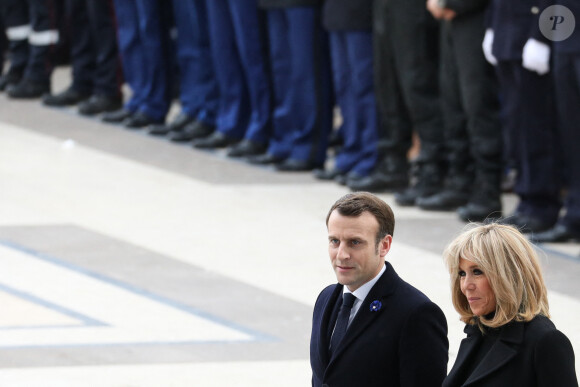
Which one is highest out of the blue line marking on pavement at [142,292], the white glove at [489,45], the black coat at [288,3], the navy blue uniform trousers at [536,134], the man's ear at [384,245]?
the black coat at [288,3]

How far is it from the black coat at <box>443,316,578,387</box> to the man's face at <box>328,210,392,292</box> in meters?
0.35

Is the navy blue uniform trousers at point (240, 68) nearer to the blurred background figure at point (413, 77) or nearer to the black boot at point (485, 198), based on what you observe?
the blurred background figure at point (413, 77)

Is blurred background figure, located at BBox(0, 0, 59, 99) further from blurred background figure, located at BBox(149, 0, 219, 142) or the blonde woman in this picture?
the blonde woman

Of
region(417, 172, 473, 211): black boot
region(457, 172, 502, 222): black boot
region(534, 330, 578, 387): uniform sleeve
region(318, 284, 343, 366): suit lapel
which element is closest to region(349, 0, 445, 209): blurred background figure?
region(417, 172, 473, 211): black boot

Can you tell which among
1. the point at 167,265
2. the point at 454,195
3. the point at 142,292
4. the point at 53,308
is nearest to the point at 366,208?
the point at 53,308

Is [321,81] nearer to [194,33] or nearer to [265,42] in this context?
[265,42]

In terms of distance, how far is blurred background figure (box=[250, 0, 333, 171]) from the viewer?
930 centimetres

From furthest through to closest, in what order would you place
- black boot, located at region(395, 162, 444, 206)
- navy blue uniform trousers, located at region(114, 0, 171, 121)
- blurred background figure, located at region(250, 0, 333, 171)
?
navy blue uniform trousers, located at region(114, 0, 171, 121) < blurred background figure, located at region(250, 0, 333, 171) < black boot, located at region(395, 162, 444, 206)

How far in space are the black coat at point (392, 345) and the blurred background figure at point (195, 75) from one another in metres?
6.91

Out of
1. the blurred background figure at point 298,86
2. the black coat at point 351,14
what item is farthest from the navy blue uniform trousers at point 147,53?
the black coat at point 351,14

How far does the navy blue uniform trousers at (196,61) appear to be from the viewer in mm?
10359

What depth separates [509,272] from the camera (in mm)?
3258

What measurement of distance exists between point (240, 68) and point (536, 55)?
331 centimetres

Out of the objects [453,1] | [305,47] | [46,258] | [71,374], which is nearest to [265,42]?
[305,47]
